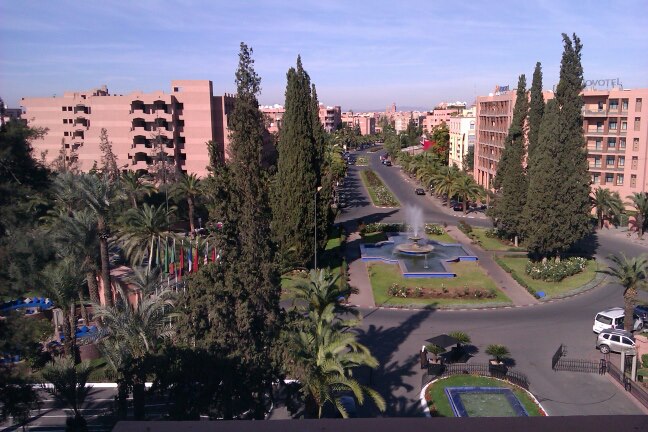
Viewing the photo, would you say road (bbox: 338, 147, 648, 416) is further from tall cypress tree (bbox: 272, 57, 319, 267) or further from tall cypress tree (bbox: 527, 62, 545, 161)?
tall cypress tree (bbox: 527, 62, 545, 161)

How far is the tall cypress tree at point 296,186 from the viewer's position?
29234 mm

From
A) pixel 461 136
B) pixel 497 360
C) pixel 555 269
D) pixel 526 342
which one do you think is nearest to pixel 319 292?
pixel 497 360

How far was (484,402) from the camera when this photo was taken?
1584cm

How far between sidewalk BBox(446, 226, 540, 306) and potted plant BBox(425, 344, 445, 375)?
326 inches

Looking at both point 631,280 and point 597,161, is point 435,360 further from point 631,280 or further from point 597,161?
point 597,161

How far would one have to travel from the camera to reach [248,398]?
11.8 metres

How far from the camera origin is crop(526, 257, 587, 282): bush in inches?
1105

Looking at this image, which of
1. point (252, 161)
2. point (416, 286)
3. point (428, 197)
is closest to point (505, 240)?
point (416, 286)

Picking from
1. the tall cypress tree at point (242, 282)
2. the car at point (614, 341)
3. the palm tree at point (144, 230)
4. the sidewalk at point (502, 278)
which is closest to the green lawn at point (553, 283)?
the sidewalk at point (502, 278)

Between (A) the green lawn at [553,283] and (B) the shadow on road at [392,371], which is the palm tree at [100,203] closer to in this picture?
(B) the shadow on road at [392,371]

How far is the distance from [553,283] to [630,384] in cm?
1152

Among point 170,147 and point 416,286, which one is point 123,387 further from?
point 170,147

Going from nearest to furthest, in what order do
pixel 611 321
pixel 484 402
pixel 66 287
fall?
pixel 484 402 < pixel 66 287 < pixel 611 321

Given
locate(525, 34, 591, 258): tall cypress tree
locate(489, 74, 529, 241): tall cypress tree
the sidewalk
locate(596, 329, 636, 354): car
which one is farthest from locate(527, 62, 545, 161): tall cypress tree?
locate(596, 329, 636, 354): car
